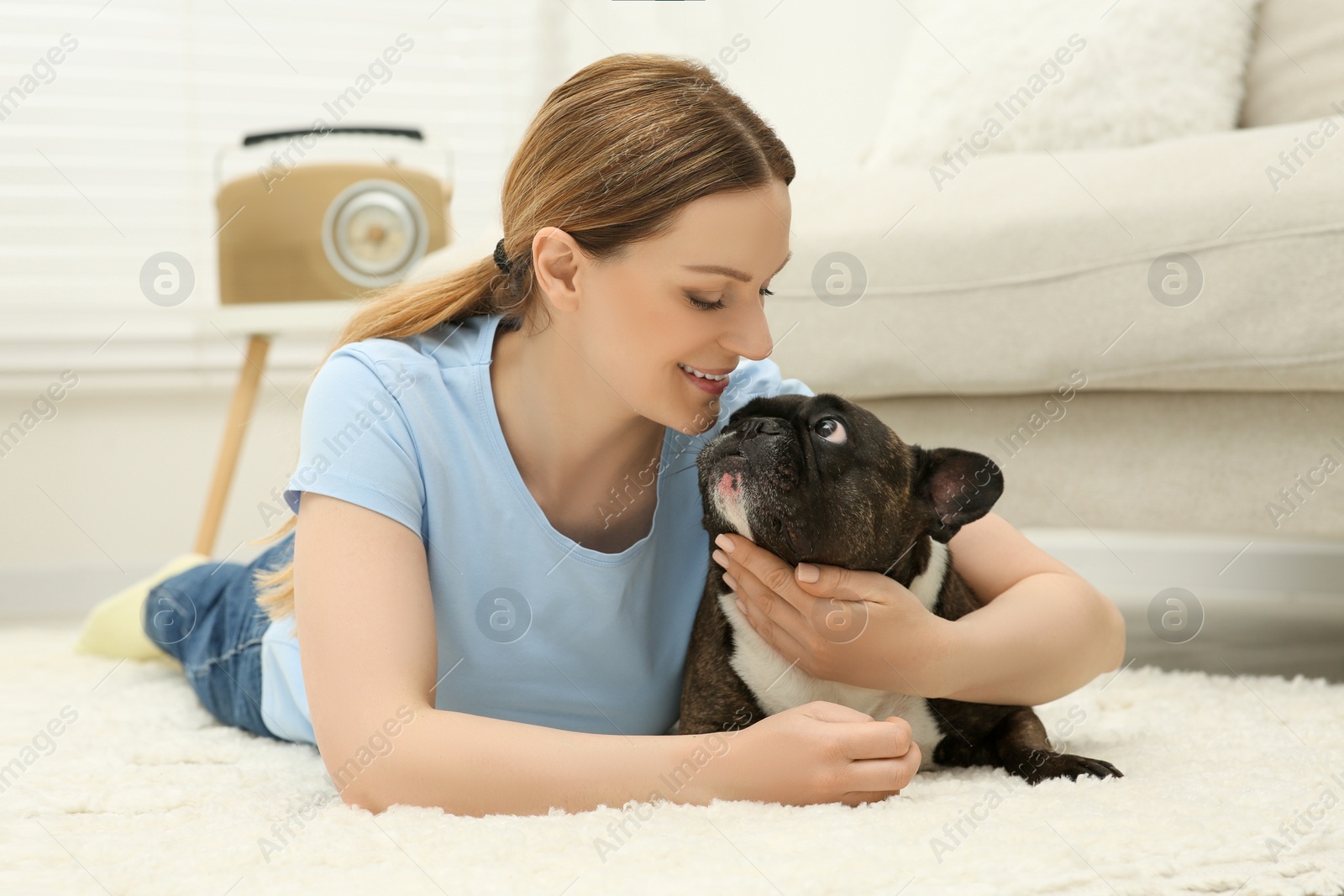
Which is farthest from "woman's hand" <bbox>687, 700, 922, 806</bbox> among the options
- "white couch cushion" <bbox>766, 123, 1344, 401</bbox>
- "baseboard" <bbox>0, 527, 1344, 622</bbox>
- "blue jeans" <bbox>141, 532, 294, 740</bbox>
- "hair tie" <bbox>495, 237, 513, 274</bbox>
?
"baseboard" <bbox>0, 527, 1344, 622</bbox>

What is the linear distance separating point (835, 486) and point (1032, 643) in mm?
281

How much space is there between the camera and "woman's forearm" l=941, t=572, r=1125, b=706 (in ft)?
3.66

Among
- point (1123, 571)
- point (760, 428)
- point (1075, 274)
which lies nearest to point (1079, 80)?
point (1075, 274)

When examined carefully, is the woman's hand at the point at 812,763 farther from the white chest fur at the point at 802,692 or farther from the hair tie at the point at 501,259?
the hair tie at the point at 501,259

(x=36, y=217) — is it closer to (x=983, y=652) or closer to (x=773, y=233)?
(x=773, y=233)

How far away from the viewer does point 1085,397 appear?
5.70 feet

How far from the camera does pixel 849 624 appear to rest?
107 centimetres

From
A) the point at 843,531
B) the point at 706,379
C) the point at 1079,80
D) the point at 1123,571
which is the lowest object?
the point at 1123,571

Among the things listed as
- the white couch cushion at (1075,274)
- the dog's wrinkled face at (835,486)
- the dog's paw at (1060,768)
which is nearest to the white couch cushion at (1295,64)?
the white couch cushion at (1075,274)

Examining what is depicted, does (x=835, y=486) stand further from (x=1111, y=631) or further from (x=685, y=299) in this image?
(x=1111, y=631)

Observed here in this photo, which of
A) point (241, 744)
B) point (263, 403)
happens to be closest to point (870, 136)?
point (263, 403)

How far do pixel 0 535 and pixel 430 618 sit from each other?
2.65m

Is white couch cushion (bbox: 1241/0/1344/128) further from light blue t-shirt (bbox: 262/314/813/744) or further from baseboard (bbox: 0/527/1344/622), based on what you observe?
light blue t-shirt (bbox: 262/314/813/744)

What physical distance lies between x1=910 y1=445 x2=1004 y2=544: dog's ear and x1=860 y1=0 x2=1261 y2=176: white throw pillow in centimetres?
91
